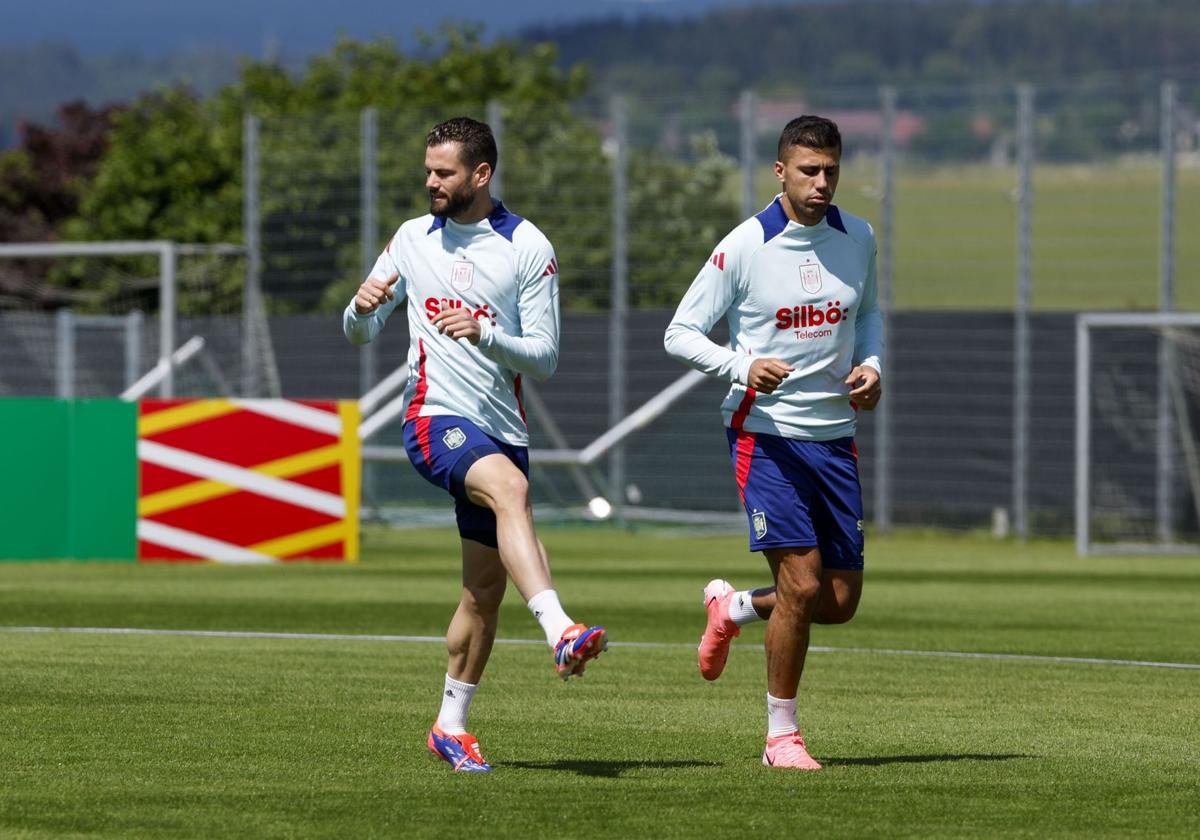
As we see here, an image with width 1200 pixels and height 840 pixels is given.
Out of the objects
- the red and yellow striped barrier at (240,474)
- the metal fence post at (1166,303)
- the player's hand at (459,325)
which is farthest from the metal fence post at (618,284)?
the player's hand at (459,325)

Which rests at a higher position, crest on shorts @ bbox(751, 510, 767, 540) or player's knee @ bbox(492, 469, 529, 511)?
player's knee @ bbox(492, 469, 529, 511)

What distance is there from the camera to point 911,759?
8406 mm

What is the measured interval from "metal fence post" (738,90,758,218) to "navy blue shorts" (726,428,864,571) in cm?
1848

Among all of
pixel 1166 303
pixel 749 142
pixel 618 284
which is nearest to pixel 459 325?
pixel 1166 303

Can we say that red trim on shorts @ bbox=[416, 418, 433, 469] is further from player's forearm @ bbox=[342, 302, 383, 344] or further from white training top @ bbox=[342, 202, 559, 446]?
player's forearm @ bbox=[342, 302, 383, 344]

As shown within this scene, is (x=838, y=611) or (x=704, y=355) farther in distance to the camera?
(x=838, y=611)

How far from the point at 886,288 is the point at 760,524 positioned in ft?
63.2

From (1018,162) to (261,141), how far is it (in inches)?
371

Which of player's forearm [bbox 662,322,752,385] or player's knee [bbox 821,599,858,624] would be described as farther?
player's knee [bbox 821,599,858,624]

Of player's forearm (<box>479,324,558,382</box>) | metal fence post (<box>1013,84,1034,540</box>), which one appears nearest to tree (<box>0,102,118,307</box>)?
metal fence post (<box>1013,84,1034,540</box>)

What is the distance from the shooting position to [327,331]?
28688 mm

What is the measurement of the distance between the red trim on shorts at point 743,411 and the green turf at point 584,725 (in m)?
1.17

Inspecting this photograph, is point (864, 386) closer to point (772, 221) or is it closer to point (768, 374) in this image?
point (768, 374)

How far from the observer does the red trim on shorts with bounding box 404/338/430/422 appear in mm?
8188
